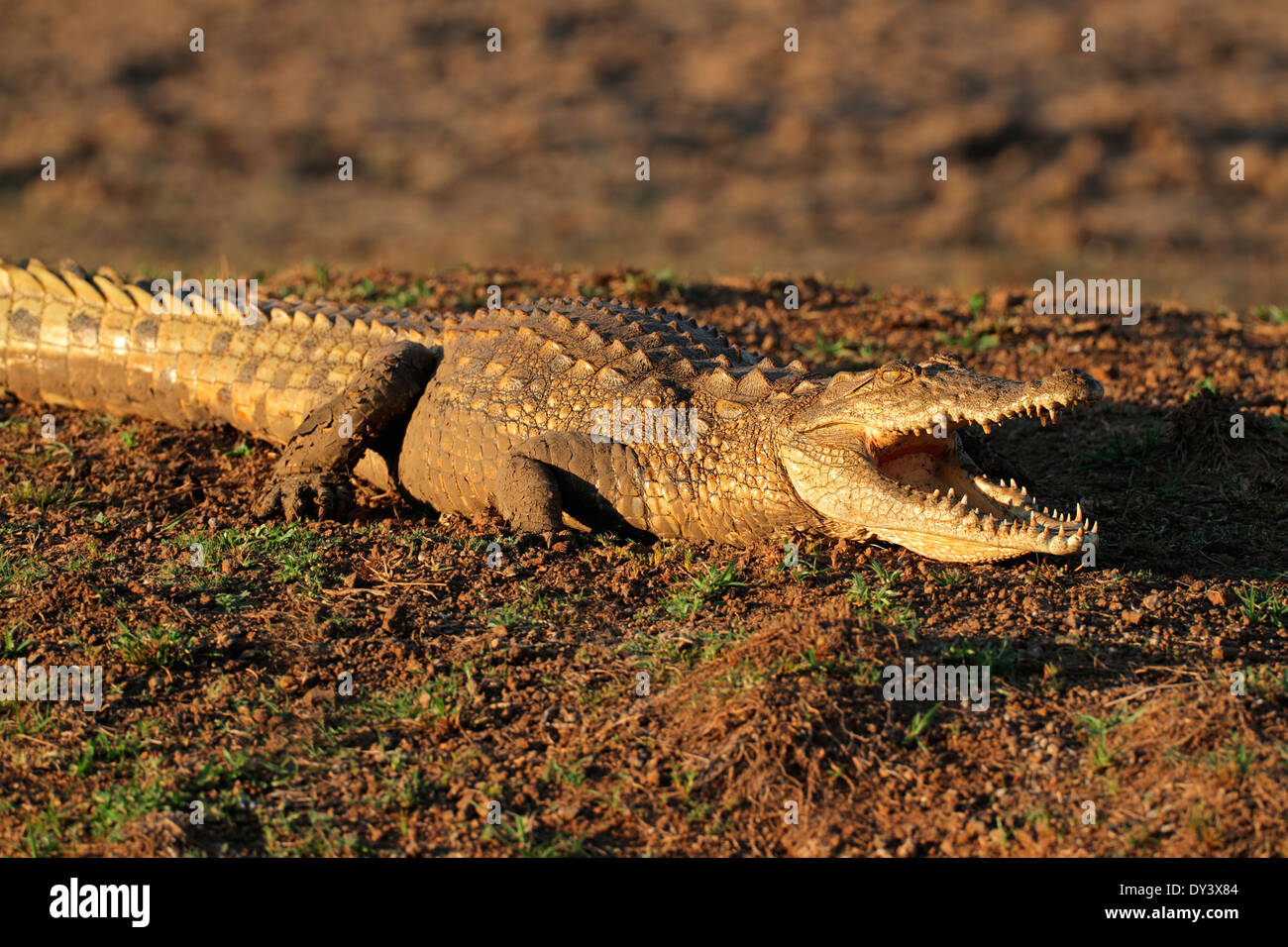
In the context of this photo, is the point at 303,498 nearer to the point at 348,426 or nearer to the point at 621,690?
the point at 348,426

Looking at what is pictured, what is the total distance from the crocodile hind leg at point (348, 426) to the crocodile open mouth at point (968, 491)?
2.63 metres

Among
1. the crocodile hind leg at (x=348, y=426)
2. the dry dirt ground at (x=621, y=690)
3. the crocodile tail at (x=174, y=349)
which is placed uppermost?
the crocodile tail at (x=174, y=349)

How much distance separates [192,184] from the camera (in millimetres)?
24531

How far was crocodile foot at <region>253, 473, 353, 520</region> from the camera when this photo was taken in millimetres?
6477

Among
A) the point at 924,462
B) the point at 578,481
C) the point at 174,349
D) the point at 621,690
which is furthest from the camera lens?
the point at 174,349

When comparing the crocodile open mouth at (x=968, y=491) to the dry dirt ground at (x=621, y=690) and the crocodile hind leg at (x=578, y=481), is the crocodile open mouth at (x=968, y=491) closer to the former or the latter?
the dry dirt ground at (x=621, y=690)

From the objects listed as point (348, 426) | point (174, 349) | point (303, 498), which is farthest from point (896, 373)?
point (174, 349)

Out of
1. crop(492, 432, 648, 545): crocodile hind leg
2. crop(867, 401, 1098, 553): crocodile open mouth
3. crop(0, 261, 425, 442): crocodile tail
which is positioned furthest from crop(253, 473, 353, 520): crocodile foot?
crop(867, 401, 1098, 553): crocodile open mouth

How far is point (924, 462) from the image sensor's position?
19.5 feet

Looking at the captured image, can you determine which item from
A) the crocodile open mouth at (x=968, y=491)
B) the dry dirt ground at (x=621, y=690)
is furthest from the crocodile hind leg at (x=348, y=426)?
the crocodile open mouth at (x=968, y=491)

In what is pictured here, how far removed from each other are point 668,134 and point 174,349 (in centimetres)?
2076

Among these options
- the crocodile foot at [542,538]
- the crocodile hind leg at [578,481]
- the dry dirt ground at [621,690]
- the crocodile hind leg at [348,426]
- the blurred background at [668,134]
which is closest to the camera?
the dry dirt ground at [621,690]

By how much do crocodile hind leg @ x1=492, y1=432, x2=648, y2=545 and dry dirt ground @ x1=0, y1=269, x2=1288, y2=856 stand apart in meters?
0.24

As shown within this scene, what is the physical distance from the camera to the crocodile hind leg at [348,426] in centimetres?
676
